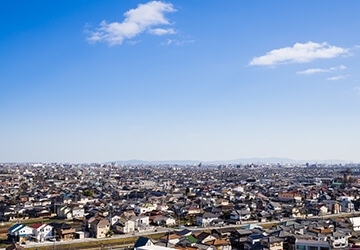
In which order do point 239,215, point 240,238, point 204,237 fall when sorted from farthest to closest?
point 239,215 → point 240,238 → point 204,237

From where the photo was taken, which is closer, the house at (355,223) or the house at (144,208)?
the house at (355,223)

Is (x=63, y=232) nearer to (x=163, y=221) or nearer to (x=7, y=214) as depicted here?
(x=163, y=221)

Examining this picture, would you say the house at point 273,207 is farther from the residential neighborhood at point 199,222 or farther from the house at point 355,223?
the house at point 355,223

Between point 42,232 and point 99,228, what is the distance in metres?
3.04

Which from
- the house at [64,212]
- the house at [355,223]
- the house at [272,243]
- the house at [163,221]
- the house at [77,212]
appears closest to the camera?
the house at [272,243]

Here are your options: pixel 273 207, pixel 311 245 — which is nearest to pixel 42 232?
pixel 311 245

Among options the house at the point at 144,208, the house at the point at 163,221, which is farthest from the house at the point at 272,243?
the house at the point at 144,208

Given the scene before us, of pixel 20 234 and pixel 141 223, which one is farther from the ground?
pixel 20 234

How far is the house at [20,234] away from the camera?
706 inches

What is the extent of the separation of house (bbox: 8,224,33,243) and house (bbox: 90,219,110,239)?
10.8 feet

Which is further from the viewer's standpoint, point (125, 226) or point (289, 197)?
point (289, 197)

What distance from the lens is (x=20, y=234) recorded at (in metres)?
18.0

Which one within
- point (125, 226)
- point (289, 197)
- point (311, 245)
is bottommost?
point (289, 197)

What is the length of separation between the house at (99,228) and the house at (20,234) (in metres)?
3.31
